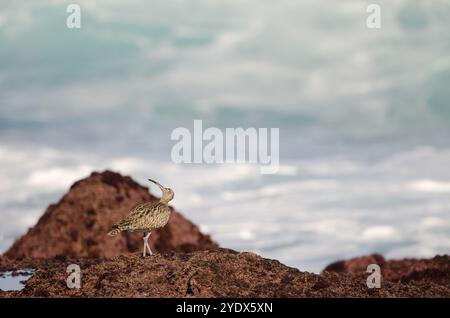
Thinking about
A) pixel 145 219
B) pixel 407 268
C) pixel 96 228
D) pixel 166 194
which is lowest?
pixel 407 268

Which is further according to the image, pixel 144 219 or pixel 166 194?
pixel 166 194

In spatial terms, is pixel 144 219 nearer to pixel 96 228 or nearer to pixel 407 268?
pixel 407 268

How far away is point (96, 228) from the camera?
35.2 meters

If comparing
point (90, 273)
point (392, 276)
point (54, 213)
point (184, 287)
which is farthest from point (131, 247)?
point (184, 287)

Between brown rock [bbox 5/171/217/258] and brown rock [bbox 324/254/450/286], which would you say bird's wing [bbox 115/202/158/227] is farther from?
brown rock [bbox 5/171/217/258]

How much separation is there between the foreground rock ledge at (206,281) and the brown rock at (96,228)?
55.8ft

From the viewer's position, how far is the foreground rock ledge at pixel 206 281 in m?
14.6

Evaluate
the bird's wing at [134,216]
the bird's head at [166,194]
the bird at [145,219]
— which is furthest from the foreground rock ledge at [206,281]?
the bird's head at [166,194]

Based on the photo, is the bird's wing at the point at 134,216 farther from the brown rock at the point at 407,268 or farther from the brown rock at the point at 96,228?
the brown rock at the point at 96,228

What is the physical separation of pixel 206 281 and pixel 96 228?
70.5 ft

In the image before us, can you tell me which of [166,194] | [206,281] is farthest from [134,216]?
[206,281]

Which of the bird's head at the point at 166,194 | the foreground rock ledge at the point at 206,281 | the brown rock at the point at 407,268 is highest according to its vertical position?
the bird's head at the point at 166,194
